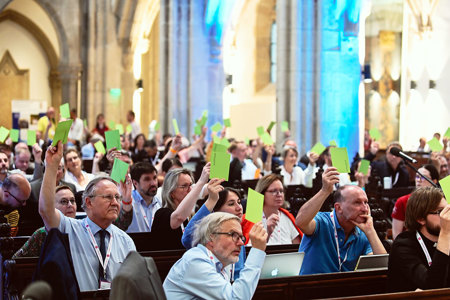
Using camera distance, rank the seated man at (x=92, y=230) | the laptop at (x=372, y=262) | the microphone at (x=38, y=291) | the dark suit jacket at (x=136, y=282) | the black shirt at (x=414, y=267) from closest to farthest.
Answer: the microphone at (x=38, y=291) < the dark suit jacket at (x=136, y=282) < the black shirt at (x=414, y=267) < the seated man at (x=92, y=230) < the laptop at (x=372, y=262)

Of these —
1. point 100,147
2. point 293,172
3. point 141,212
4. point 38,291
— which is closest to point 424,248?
point 141,212

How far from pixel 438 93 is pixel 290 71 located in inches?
453

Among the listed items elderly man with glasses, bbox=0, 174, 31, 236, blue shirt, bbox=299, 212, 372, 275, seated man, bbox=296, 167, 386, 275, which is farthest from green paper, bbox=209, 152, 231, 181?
elderly man with glasses, bbox=0, 174, 31, 236

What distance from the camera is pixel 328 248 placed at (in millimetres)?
6160

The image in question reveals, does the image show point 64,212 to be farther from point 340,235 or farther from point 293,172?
point 293,172

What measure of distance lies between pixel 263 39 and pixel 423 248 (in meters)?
25.3

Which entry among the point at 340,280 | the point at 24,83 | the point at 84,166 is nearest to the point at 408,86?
the point at 24,83

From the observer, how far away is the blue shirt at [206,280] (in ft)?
14.8

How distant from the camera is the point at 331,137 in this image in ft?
55.0

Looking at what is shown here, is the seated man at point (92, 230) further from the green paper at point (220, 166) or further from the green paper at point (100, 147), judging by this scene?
the green paper at point (100, 147)

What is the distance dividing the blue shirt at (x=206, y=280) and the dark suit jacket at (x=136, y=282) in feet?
4.00

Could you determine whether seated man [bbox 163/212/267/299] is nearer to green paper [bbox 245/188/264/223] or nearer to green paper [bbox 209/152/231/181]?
green paper [bbox 245/188/264/223]

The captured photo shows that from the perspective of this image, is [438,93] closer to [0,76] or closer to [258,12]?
[258,12]

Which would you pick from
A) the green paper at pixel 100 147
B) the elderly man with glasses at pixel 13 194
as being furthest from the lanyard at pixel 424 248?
the green paper at pixel 100 147
